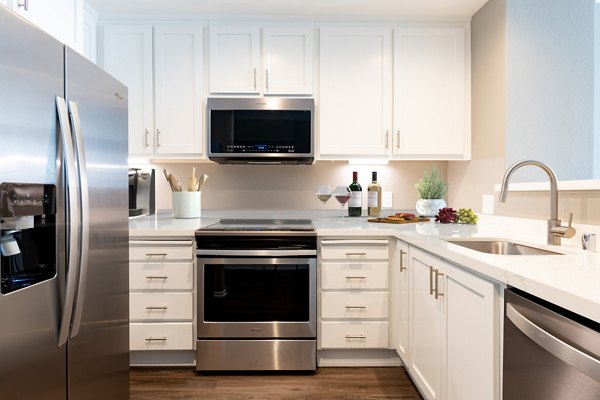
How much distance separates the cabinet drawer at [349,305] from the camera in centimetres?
225

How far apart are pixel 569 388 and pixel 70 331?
Result: 1312 millimetres

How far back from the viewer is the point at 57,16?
1568 mm

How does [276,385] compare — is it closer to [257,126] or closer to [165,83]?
[257,126]

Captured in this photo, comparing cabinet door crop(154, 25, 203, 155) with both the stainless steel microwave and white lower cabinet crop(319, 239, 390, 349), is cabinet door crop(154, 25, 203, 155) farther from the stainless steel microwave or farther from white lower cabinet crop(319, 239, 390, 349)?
white lower cabinet crop(319, 239, 390, 349)

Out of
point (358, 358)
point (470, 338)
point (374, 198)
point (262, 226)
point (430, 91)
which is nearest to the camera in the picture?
point (470, 338)

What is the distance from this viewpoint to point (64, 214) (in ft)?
3.80

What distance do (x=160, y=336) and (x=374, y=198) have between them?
1655mm

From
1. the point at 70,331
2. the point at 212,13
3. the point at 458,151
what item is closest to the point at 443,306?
the point at 70,331

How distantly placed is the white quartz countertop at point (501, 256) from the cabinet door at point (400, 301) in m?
0.12

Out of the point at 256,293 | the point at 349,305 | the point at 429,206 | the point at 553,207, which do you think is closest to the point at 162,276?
the point at 256,293

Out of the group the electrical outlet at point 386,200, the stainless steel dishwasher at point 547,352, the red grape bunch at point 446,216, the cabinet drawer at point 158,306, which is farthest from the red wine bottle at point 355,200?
the stainless steel dishwasher at point 547,352

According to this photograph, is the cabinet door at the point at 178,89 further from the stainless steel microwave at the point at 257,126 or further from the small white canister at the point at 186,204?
the small white canister at the point at 186,204

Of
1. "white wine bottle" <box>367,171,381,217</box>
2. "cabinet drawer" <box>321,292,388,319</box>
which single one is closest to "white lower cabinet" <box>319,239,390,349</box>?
"cabinet drawer" <box>321,292,388,319</box>

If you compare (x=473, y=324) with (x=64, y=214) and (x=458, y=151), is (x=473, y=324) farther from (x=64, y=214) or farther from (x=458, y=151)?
(x=458, y=151)
